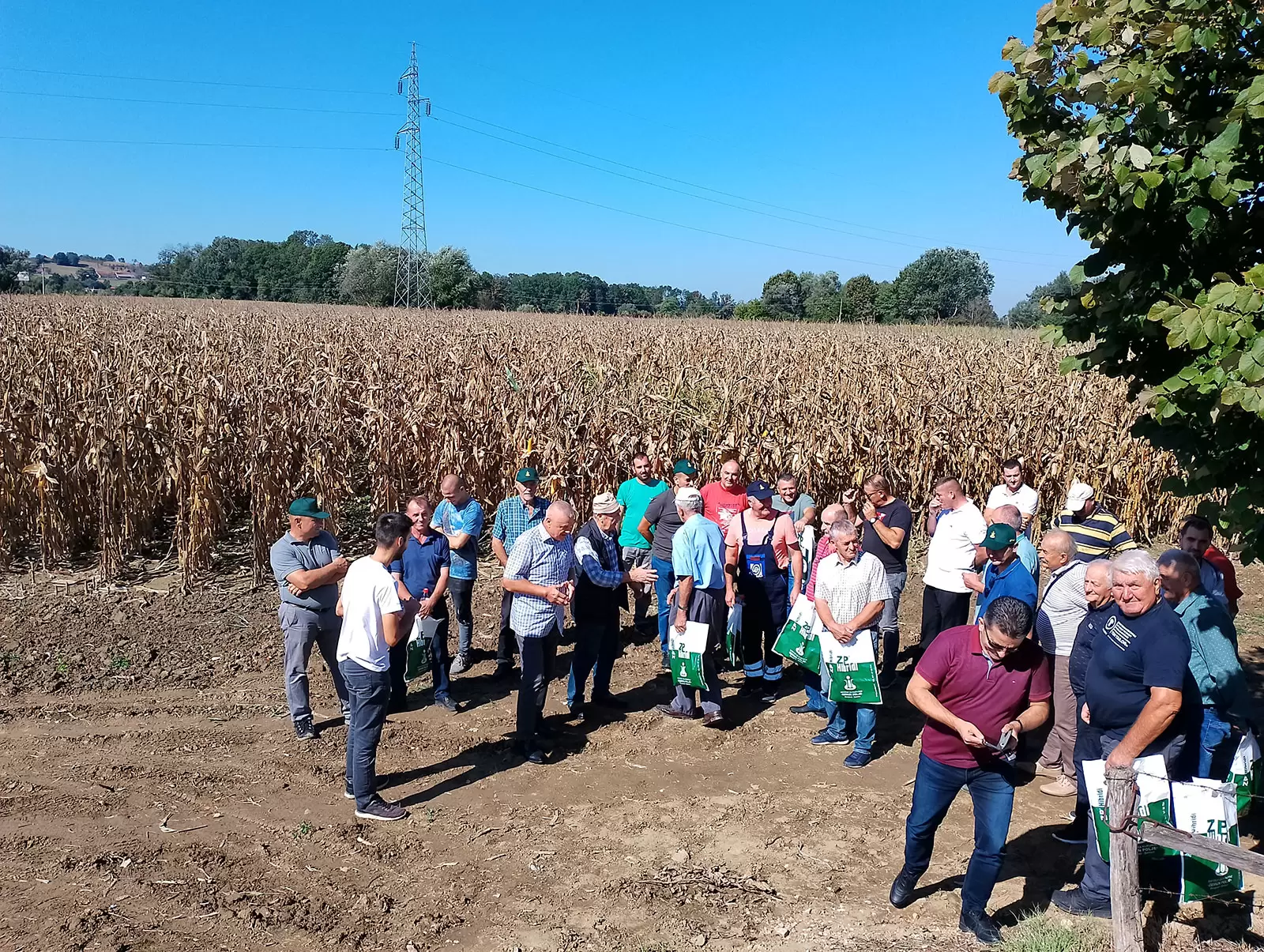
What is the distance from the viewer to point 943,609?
306 inches

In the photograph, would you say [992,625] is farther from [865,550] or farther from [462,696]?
[462,696]

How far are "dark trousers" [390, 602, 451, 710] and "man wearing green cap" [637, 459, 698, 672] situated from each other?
1963 millimetres

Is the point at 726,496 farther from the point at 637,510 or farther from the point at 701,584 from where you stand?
the point at 701,584

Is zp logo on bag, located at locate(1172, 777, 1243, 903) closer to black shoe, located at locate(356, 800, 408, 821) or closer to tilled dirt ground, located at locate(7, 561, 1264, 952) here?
tilled dirt ground, located at locate(7, 561, 1264, 952)

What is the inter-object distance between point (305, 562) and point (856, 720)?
446cm

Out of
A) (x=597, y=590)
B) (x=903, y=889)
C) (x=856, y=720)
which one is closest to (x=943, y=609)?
(x=856, y=720)

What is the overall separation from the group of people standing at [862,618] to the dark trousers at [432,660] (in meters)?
0.03

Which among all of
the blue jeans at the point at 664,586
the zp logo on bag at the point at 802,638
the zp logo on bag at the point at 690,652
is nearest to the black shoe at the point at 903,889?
the zp logo on bag at the point at 802,638

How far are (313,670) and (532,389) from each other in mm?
5057

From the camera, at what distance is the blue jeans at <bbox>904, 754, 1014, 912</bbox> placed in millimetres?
4594

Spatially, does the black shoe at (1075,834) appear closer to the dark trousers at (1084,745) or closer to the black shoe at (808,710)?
the dark trousers at (1084,745)

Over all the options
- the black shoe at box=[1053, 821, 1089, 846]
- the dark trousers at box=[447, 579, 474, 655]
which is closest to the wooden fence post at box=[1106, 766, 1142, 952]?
the black shoe at box=[1053, 821, 1089, 846]

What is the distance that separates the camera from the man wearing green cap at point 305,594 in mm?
6617

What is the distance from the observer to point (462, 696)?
7980mm
